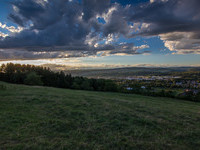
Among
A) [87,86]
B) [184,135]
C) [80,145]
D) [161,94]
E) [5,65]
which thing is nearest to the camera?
[80,145]

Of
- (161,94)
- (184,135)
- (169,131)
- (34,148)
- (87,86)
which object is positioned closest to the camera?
(34,148)

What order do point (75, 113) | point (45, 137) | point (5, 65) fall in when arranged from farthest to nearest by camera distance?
point (5, 65), point (75, 113), point (45, 137)

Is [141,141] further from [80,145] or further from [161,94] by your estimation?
[161,94]

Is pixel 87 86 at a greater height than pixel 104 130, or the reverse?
pixel 104 130

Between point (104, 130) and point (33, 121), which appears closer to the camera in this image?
point (104, 130)

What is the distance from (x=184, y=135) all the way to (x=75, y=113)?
725cm

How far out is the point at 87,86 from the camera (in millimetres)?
57688

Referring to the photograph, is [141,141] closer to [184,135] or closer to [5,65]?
[184,135]

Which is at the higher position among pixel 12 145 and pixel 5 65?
pixel 5 65

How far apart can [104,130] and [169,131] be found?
391 centimetres

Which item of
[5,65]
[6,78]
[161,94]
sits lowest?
[161,94]

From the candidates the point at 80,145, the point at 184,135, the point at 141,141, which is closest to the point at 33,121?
the point at 80,145

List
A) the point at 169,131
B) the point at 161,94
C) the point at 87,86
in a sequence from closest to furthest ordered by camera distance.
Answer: the point at 169,131, the point at 161,94, the point at 87,86

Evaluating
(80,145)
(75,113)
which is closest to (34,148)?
(80,145)
